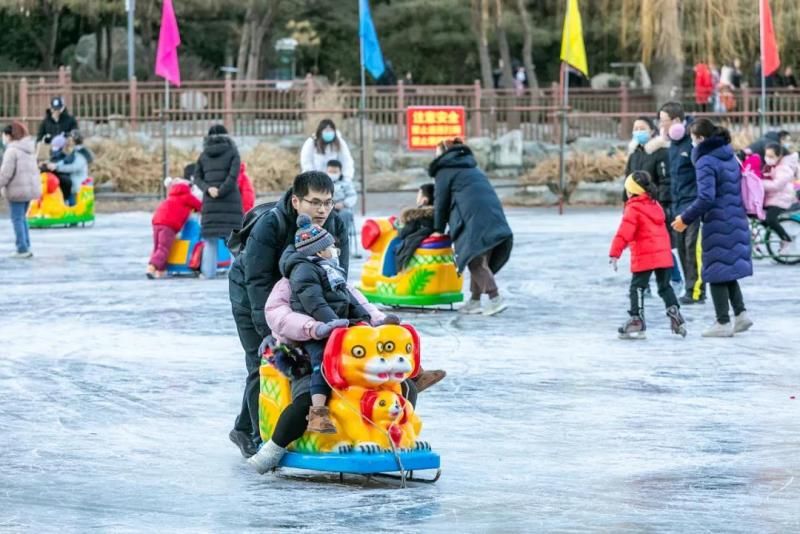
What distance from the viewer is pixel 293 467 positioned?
796cm

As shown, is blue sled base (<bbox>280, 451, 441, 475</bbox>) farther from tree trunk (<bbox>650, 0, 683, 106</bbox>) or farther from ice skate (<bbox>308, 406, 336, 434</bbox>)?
tree trunk (<bbox>650, 0, 683, 106</bbox>)

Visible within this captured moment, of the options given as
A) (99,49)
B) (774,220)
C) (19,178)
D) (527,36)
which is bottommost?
(774,220)

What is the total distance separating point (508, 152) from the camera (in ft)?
112

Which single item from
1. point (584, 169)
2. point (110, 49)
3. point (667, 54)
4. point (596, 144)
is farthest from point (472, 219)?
point (110, 49)

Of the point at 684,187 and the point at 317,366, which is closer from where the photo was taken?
the point at 317,366

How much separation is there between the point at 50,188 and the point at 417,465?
17.7m

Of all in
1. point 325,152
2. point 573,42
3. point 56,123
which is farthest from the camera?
point 573,42

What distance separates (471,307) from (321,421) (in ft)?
24.1

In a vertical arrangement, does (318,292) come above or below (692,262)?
above

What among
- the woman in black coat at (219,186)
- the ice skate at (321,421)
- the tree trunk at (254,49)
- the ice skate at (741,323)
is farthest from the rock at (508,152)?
the ice skate at (321,421)

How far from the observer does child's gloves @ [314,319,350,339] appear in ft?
25.3

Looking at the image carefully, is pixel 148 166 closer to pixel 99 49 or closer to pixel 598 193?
pixel 598 193

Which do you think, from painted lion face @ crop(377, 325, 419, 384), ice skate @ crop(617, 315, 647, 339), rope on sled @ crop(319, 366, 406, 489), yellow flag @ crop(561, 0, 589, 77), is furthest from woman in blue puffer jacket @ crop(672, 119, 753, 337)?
→ yellow flag @ crop(561, 0, 589, 77)

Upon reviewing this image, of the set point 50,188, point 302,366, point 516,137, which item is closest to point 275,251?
point 302,366
